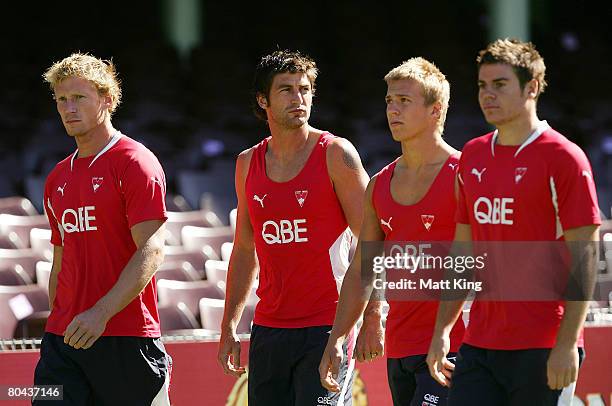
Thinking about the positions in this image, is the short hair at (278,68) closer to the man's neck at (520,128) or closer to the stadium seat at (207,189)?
the man's neck at (520,128)

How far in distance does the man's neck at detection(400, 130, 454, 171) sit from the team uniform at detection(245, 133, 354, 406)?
0.37m

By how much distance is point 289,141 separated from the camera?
17.1 feet

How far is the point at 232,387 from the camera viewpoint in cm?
588

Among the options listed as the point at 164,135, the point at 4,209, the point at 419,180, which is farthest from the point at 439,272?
the point at 164,135

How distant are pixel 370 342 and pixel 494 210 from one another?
89 cm

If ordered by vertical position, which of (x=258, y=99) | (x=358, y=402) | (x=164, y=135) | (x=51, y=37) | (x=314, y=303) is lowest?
(x=358, y=402)

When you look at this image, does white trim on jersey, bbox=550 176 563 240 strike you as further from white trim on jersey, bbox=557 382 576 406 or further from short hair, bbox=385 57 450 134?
short hair, bbox=385 57 450 134

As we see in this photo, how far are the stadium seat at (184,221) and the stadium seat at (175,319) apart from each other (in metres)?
2.50

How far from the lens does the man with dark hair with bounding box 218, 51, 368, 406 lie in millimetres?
4984

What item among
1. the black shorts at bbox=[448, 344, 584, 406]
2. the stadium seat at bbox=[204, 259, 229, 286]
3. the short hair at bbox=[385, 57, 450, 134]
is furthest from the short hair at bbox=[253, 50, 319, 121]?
the stadium seat at bbox=[204, 259, 229, 286]

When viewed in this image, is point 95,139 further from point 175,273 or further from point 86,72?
point 175,273

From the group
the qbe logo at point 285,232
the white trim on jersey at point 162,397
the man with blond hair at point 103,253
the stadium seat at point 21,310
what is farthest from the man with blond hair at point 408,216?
the stadium seat at point 21,310

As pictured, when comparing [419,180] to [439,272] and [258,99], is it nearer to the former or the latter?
[439,272]

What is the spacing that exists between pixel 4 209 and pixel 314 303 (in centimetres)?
522
